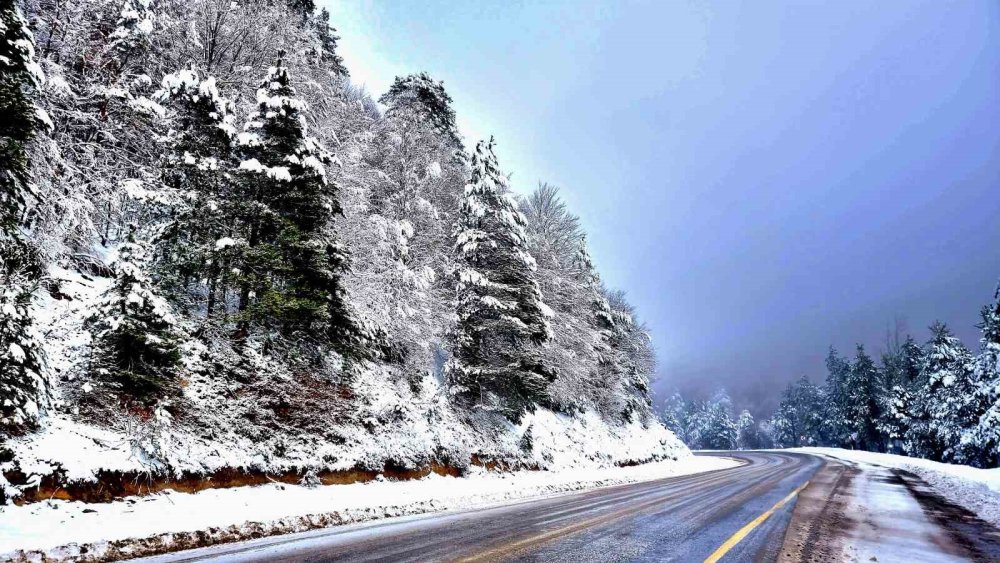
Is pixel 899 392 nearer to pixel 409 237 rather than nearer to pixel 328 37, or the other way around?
pixel 409 237

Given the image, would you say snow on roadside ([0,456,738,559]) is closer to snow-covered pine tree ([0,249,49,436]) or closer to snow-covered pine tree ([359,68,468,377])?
snow-covered pine tree ([0,249,49,436])

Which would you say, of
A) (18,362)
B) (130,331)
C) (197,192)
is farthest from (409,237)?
(18,362)


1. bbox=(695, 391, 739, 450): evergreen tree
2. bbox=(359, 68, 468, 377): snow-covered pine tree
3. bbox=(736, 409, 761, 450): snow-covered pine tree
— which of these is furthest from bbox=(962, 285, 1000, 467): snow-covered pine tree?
bbox=(736, 409, 761, 450): snow-covered pine tree

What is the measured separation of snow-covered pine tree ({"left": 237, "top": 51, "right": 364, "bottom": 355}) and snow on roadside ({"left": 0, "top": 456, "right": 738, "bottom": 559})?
4.60 metres

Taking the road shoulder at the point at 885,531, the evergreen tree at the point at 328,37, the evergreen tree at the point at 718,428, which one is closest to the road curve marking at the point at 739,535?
the road shoulder at the point at 885,531

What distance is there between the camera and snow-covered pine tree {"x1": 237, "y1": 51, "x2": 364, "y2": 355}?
12758 mm

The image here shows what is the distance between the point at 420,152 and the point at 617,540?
19554 millimetres

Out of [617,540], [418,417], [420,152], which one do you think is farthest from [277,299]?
[420,152]

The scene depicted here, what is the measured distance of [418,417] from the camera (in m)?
16.2

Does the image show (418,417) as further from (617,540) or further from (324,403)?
(617,540)

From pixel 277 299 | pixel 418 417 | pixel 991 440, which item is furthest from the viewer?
pixel 991 440

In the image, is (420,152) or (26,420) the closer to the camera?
(26,420)

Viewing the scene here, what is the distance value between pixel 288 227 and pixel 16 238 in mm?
5841

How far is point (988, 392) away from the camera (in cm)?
3503
